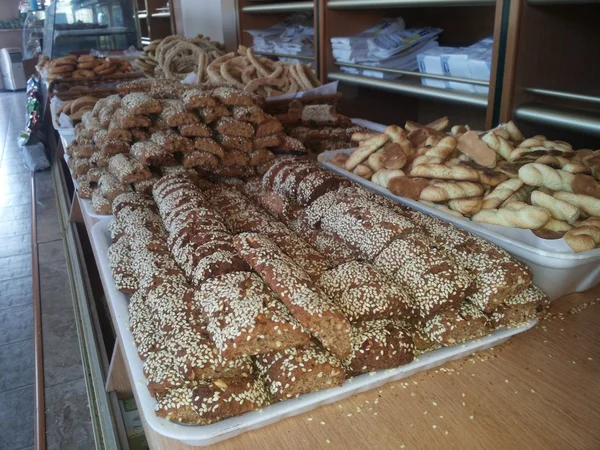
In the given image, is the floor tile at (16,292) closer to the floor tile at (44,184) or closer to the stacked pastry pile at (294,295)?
the floor tile at (44,184)

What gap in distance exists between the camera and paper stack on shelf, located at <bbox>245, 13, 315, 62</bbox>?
12.6 ft

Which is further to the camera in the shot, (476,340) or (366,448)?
(476,340)

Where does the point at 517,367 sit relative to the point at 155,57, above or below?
below

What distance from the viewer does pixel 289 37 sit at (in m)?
4.02

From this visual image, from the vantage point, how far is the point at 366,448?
2.98 ft

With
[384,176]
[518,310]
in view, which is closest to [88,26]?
[384,176]

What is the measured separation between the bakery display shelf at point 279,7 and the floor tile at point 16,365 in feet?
9.17

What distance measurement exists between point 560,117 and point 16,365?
9.56 feet

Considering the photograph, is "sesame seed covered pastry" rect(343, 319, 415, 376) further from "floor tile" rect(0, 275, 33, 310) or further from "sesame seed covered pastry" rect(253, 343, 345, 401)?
"floor tile" rect(0, 275, 33, 310)

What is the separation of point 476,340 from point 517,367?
0.34 feet

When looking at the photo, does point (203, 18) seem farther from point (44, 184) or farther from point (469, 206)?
point (469, 206)

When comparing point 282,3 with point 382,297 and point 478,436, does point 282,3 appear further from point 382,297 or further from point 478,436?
point 478,436

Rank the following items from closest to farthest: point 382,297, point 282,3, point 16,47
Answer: point 382,297 → point 282,3 → point 16,47

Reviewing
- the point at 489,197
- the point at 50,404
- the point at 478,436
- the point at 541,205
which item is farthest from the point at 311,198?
the point at 50,404
